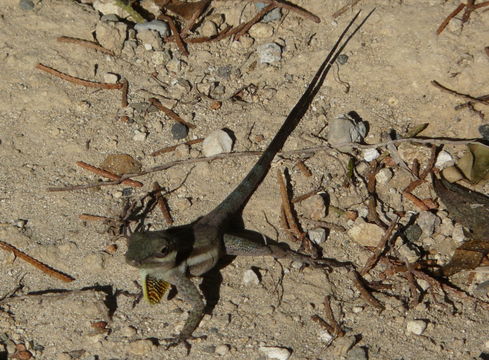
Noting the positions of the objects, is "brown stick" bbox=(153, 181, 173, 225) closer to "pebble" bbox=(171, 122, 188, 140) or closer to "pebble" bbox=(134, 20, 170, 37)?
"pebble" bbox=(171, 122, 188, 140)

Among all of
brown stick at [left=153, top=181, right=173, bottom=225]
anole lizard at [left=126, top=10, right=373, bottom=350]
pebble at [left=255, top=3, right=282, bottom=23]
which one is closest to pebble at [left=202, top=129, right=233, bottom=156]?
anole lizard at [left=126, top=10, right=373, bottom=350]

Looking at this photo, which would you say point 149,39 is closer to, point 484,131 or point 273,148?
point 273,148

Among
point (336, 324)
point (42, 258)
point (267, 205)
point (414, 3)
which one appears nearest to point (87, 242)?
point (42, 258)

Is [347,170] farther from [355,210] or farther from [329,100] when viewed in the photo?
[329,100]

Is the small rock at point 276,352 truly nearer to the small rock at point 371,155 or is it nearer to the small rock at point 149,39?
the small rock at point 371,155

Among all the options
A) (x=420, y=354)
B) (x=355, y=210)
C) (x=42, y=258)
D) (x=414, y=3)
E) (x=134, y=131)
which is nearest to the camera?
(x=420, y=354)

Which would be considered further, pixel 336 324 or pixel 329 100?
pixel 329 100
